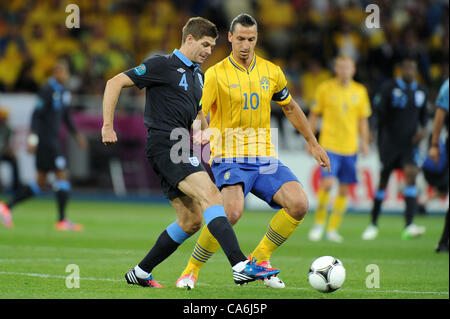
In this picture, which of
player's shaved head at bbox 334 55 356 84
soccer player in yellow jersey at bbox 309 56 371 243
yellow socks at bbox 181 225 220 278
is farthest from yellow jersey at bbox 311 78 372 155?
yellow socks at bbox 181 225 220 278

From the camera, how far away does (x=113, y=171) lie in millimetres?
18266

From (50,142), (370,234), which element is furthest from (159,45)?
(370,234)

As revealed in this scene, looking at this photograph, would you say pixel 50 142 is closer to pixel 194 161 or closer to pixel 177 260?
pixel 177 260

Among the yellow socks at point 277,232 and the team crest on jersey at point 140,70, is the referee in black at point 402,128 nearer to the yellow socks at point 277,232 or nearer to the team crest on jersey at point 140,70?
the yellow socks at point 277,232

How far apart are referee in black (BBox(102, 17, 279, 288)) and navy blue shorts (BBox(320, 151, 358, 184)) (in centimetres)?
527

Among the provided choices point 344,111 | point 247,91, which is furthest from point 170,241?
point 344,111

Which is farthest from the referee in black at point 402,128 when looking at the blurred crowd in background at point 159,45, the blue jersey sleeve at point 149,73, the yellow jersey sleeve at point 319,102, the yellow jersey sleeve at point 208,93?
the blue jersey sleeve at point 149,73

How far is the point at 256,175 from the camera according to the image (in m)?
7.05

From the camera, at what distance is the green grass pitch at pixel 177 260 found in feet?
21.3

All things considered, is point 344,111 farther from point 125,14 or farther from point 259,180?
point 125,14

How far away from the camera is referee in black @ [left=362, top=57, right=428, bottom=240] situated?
40.4 feet

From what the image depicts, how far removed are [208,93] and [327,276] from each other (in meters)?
1.88

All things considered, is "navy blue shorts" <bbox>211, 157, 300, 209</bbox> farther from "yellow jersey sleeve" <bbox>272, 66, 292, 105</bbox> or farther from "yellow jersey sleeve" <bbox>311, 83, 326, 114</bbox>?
"yellow jersey sleeve" <bbox>311, 83, 326, 114</bbox>

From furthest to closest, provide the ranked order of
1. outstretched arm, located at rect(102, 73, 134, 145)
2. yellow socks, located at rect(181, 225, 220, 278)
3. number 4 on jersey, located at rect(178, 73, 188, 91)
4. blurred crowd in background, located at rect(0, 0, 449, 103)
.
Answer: blurred crowd in background, located at rect(0, 0, 449, 103), yellow socks, located at rect(181, 225, 220, 278), number 4 on jersey, located at rect(178, 73, 188, 91), outstretched arm, located at rect(102, 73, 134, 145)
